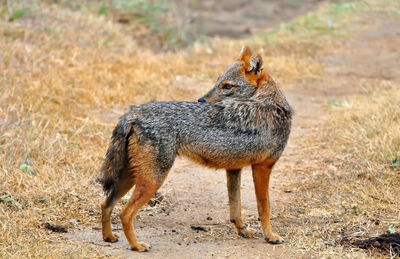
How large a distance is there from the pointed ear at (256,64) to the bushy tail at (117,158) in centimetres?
153

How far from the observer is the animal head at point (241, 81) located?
616 centimetres

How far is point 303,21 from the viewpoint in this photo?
18.5m

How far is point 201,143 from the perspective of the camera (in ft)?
18.0

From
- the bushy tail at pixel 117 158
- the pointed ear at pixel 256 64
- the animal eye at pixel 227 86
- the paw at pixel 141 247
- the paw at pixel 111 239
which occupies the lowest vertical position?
the paw at pixel 111 239

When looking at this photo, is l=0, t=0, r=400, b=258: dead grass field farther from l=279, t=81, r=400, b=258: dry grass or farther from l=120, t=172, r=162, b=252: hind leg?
l=120, t=172, r=162, b=252: hind leg

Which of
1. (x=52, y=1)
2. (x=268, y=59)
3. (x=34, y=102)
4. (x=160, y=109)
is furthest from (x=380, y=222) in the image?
(x=52, y=1)

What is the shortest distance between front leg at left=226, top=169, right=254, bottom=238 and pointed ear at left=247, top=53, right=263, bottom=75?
1.06m

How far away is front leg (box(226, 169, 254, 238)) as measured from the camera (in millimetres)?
5898

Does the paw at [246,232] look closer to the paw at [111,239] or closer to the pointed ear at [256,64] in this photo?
the paw at [111,239]

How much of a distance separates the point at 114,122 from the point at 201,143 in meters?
4.16

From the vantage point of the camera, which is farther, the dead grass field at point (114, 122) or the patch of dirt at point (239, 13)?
the patch of dirt at point (239, 13)

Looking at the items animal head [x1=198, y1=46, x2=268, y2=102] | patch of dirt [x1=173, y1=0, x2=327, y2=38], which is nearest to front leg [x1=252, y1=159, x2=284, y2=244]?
animal head [x1=198, y1=46, x2=268, y2=102]

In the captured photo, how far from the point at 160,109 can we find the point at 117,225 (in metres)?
1.37

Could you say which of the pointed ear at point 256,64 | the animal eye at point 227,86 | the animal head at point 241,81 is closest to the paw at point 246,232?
the animal head at point 241,81
